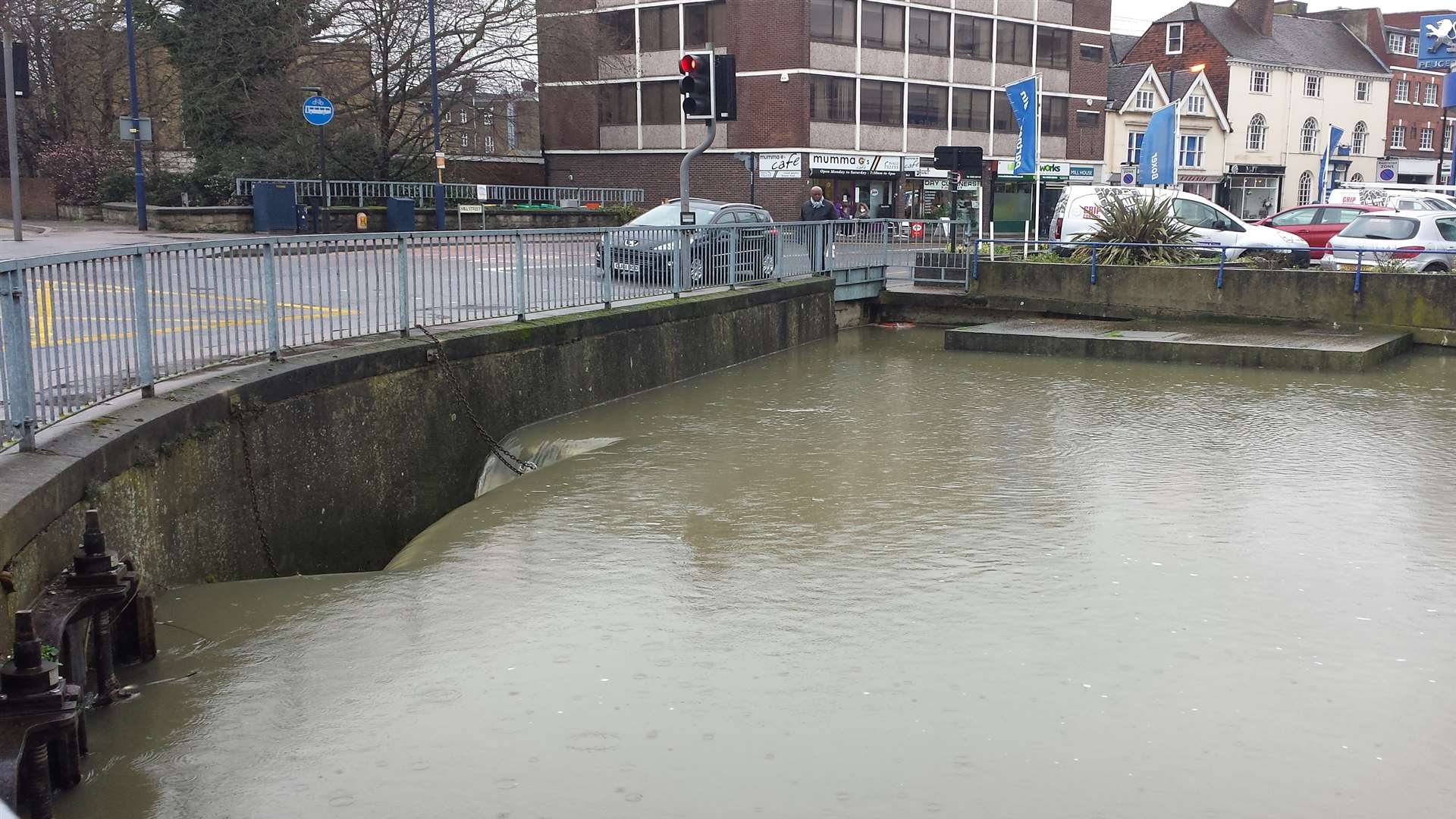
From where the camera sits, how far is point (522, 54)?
36188mm

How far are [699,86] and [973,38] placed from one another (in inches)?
1561

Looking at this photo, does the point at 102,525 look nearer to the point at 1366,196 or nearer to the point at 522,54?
the point at 522,54

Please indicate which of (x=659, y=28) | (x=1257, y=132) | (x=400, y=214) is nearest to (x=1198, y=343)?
(x=400, y=214)

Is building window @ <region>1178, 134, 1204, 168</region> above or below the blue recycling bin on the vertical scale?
above

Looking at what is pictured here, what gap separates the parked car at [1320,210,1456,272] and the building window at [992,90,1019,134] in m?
31.3

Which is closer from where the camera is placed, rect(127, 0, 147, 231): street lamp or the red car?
the red car

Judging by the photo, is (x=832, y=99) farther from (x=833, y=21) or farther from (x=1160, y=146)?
(x=1160, y=146)

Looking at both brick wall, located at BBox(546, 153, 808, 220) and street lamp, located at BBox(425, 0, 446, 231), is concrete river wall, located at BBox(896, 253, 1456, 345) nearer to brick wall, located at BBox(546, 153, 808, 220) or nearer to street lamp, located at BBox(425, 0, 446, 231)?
street lamp, located at BBox(425, 0, 446, 231)

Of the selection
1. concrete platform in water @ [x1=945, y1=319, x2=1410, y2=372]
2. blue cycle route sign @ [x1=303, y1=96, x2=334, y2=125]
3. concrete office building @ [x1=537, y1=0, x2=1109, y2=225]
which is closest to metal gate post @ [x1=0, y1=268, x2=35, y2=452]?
concrete platform in water @ [x1=945, y1=319, x2=1410, y2=372]

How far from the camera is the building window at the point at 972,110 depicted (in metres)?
51.8

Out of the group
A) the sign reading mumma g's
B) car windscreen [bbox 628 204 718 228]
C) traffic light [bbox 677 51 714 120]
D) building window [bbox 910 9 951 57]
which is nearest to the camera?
traffic light [bbox 677 51 714 120]

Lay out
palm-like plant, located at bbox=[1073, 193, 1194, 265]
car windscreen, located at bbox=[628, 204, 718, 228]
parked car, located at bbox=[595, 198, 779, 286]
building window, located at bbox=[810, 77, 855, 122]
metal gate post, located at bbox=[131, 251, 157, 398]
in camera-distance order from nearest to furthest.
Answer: metal gate post, located at bbox=[131, 251, 157, 398] → parked car, located at bbox=[595, 198, 779, 286] → car windscreen, located at bbox=[628, 204, 718, 228] → palm-like plant, located at bbox=[1073, 193, 1194, 265] → building window, located at bbox=[810, 77, 855, 122]

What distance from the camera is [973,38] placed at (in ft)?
170

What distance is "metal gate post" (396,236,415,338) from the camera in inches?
406
